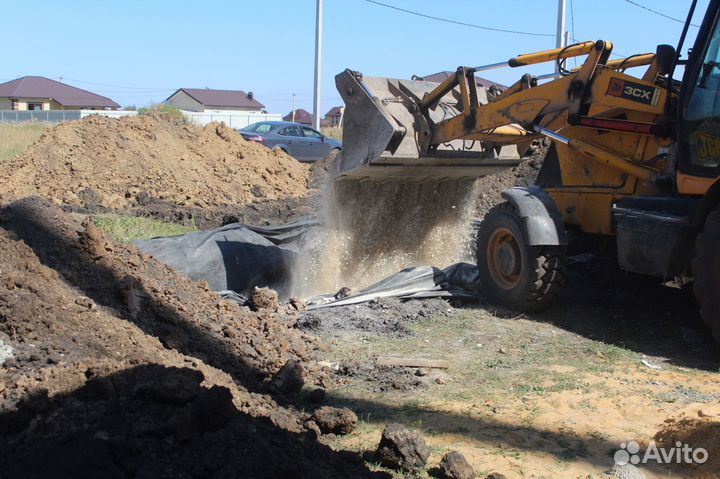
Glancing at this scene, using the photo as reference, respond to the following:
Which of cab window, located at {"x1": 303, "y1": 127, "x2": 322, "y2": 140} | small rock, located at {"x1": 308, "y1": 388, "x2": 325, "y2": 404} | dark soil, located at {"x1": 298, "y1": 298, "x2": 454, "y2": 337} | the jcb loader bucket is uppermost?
the jcb loader bucket

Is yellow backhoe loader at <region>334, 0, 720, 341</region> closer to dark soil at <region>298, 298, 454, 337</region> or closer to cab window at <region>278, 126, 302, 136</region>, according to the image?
dark soil at <region>298, 298, 454, 337</region>

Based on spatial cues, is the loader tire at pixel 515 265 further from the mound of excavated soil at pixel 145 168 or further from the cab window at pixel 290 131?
the cab window at pixel 290 131

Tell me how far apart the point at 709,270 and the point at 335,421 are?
11.2 ft

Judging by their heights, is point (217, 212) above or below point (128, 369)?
below

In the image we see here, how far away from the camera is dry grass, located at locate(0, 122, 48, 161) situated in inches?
794

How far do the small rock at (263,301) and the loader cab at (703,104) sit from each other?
3963 millimetres

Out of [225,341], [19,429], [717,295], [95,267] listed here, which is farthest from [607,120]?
[19,429]

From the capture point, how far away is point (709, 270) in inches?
245

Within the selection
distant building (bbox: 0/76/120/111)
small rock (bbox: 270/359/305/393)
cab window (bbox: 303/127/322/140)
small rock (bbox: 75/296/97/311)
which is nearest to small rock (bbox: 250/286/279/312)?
small rock (bbox: 270/359/305/393)

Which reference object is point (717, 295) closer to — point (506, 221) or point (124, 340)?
point (506, 221)

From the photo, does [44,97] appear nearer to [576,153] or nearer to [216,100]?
[216,100]

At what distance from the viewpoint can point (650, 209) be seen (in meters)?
6.98

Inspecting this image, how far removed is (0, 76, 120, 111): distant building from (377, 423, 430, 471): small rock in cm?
6447

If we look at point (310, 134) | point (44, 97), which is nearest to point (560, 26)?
point (310, 134)
